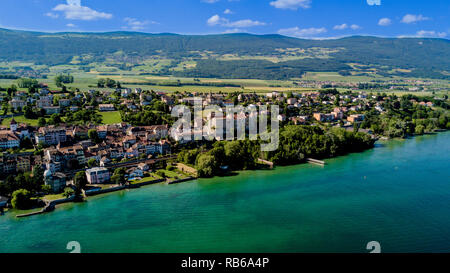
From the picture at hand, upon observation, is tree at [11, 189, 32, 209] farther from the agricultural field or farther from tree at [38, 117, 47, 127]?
the agricultural field

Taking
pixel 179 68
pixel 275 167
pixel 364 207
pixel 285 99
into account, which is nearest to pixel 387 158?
pixel 275 167

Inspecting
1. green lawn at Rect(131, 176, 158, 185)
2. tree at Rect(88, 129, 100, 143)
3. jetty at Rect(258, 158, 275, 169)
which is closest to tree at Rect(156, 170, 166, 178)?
green lawn at Rect(131, 176, 158, 185)

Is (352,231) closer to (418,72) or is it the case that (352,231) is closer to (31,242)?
(31,242)

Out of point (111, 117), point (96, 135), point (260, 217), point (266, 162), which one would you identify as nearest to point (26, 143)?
point (96, 135)

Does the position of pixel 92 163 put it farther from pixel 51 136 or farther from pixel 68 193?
pixel 51 136

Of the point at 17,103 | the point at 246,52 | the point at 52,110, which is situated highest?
the point at 246,52

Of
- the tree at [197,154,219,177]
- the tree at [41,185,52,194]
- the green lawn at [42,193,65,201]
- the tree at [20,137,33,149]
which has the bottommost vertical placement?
the green lawn at [42,193,65,201]
